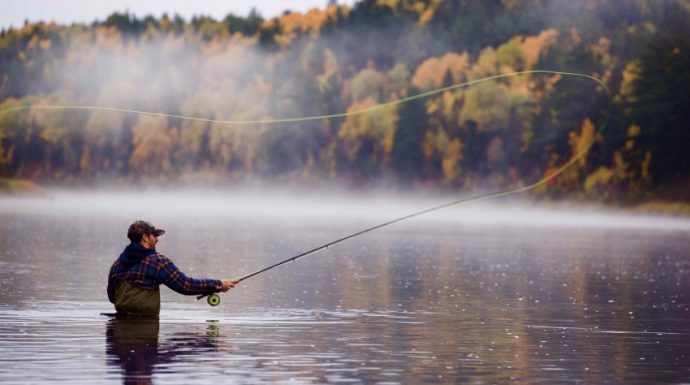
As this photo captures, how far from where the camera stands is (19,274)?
29844mm

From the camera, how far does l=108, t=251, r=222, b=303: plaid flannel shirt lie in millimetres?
18641

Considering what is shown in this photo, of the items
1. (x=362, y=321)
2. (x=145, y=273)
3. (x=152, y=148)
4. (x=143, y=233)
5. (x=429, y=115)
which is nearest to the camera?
(x=143, y=233)

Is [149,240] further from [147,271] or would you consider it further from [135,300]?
[135,300]

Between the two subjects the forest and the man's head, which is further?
the forest

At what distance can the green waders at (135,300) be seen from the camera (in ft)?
62.4

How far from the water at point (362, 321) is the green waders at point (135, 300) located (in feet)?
0.63

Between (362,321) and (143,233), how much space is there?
3.99 m

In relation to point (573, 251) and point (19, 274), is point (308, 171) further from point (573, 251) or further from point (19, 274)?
point (19, 274)

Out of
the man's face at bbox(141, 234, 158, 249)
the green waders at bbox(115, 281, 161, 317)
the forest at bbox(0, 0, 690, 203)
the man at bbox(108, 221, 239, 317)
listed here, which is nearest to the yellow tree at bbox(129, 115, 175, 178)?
the forest at bbox(0, 0, 690, 203)

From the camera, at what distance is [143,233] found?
18.6 meters

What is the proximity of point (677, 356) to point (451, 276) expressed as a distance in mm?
15738

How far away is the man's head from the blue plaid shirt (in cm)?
8

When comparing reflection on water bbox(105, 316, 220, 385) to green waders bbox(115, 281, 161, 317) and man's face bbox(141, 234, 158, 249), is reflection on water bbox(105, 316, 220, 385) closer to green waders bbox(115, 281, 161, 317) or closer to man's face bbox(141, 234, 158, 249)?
green waders bbox(115, 281, 161, 317)

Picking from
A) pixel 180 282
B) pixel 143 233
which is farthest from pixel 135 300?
pixel 143 233
